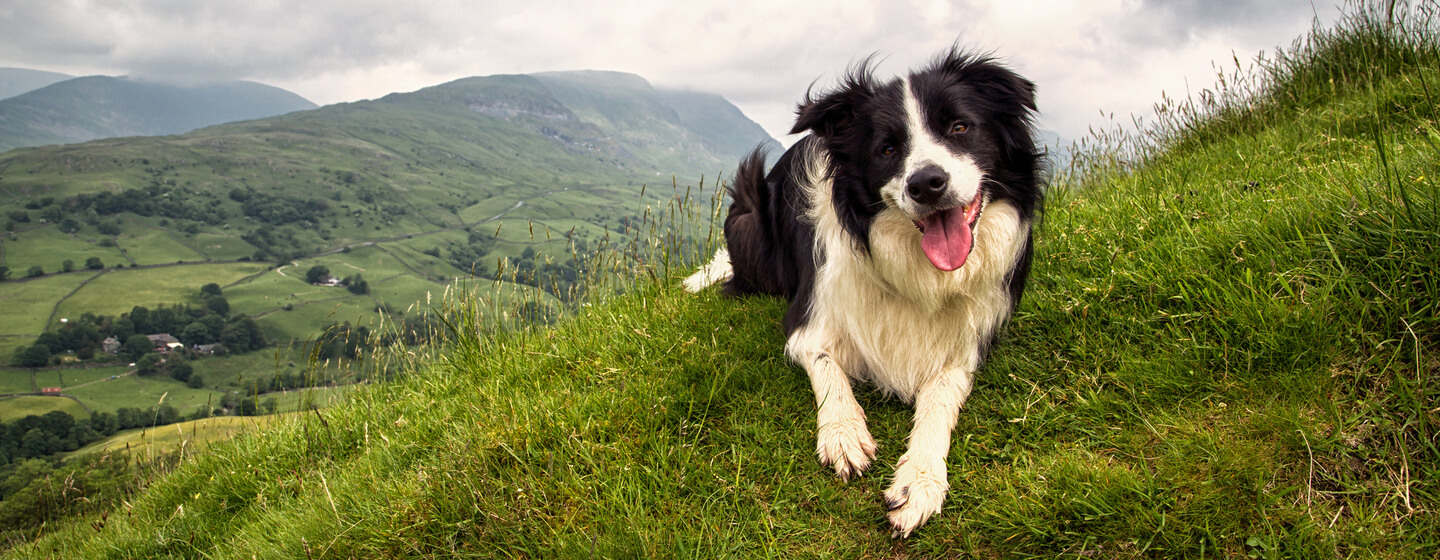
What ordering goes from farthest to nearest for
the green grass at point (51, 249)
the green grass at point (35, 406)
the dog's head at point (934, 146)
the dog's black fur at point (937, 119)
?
the green grass at point (51, 249)
the green grass at point (35, 406)
the dog's black fur at point (937, 119)
the dog's head at point (934, 146)

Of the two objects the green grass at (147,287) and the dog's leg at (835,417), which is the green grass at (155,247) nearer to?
the green grass at (147,287)

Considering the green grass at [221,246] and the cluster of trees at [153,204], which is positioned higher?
the cluster of trees at [153,204]

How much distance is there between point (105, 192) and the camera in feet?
479

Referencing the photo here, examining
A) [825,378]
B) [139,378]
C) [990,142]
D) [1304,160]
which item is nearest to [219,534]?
[825,378]

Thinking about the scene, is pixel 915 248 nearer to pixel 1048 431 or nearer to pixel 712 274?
pixel 1048 431

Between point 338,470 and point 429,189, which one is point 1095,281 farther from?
point 429,189

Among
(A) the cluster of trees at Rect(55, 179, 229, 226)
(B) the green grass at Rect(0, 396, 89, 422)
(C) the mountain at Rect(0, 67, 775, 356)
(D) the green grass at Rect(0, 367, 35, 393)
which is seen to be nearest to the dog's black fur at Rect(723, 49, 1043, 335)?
(C) the mountain at Rect(0, 67, 775, 356)

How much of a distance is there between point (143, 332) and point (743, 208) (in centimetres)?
12172

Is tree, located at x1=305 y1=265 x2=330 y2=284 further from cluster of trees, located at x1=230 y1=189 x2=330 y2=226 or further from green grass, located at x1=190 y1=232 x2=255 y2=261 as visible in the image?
cluster of trees, located at x1=230 y1=189 x2=330 y2=226

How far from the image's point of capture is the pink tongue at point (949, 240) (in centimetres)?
318

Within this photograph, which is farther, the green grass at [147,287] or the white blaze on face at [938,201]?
the green grass at [147,287]

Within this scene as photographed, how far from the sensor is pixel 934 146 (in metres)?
3.17

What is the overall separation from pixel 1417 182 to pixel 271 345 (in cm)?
11480

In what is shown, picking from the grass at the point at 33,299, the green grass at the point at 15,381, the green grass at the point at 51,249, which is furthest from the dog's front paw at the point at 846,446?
the green grass at the point at 51,249
